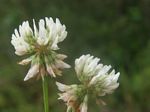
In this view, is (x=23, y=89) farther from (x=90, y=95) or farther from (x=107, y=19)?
(x=90, y=95)

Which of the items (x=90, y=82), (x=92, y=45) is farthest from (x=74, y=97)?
(x=92, y=45)

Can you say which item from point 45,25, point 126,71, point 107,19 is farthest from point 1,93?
point 45,25

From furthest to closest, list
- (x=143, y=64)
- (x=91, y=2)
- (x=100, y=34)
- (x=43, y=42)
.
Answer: (x=91, y=2)
(x=100, y=34)
(x=143, y=64)
(x=43, y=42)

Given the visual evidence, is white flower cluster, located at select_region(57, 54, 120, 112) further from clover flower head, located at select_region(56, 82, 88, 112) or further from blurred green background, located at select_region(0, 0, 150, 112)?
blurred green background, located at select_region(0, 0, 150, 112)

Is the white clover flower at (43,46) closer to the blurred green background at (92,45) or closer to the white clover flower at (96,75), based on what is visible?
the white clover flower at (96,75)

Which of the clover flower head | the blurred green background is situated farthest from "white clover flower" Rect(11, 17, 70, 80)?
the blurred green background

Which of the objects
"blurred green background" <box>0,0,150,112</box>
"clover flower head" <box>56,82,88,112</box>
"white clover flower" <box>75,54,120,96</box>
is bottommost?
"clover flower head" <box>56,82,88,112</box>
